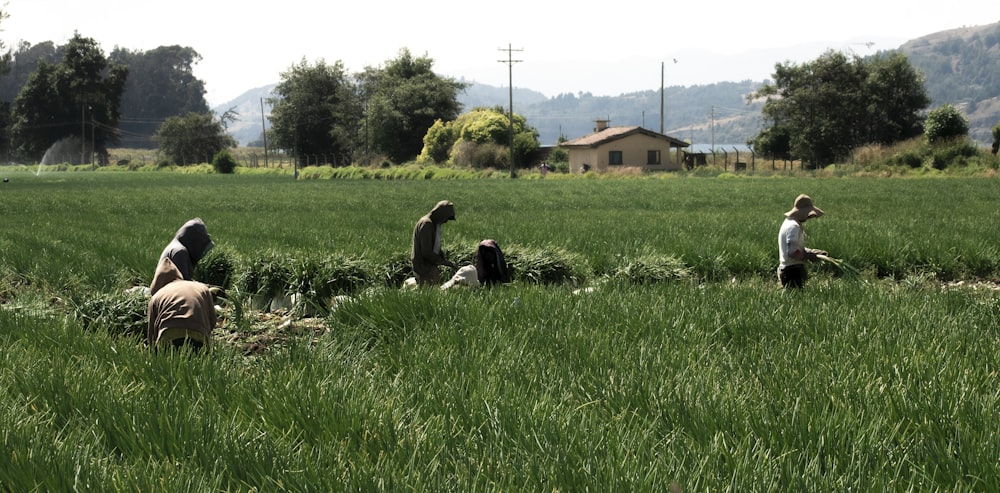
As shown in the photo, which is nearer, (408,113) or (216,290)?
(216,290)

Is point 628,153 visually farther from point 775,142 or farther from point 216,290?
point 216,290

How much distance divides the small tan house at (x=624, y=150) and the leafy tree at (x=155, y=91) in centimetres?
12001

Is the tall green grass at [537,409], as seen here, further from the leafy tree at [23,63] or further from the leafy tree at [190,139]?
the leafy tree at [23,63]

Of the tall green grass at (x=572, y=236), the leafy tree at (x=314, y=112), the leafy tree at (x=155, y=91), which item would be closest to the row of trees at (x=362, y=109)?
the leafy tree at (x=314, y=112)

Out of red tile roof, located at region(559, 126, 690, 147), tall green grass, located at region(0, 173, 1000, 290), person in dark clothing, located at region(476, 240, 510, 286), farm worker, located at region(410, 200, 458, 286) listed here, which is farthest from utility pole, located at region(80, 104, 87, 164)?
person in dark clothing, located at region(476, 240, 510, 286)

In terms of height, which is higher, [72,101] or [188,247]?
[72,101]

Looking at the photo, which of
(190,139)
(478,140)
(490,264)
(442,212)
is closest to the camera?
(490,264)

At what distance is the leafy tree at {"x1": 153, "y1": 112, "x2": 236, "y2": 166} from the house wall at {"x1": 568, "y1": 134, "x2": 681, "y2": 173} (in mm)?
50655

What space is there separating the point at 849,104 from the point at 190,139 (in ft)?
230

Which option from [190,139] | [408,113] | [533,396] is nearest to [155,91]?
[190,139]

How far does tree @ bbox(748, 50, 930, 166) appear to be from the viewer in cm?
5375

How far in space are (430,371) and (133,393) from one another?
137 cm

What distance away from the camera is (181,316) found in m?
5.21

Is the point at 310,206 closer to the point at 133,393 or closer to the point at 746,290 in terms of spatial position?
the point at 746,290
